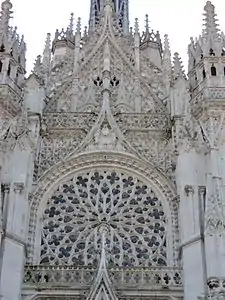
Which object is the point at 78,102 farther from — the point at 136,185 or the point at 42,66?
the point at 136,185

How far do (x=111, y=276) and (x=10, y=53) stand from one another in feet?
26.7

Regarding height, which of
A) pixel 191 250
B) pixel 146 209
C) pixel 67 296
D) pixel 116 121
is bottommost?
pixel 67 296

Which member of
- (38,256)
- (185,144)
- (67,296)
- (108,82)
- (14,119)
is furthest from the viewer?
(108,82)

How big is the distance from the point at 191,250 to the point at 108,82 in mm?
6288

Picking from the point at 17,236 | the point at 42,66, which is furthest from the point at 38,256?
the point at 42,66

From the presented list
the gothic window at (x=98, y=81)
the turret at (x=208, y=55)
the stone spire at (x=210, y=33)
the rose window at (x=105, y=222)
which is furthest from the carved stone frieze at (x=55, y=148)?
the stone spire at (x=210, y=33)

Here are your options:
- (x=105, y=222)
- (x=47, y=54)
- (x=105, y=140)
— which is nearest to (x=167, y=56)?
(x=47, y=54)

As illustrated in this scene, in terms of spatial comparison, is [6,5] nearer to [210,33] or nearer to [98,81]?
[98,81]

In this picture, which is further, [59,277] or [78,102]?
[78,102]

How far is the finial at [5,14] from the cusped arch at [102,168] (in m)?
5.68

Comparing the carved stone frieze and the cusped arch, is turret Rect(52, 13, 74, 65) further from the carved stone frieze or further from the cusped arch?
the cusped arch

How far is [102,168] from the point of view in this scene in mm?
17406

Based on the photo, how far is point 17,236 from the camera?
49.4ft

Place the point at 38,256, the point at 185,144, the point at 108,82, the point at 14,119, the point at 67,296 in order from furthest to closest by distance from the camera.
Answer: the point at 108,82 < the point at 14,119 < the point at 185,144 < the point at 38,256 < the point at 67,296
